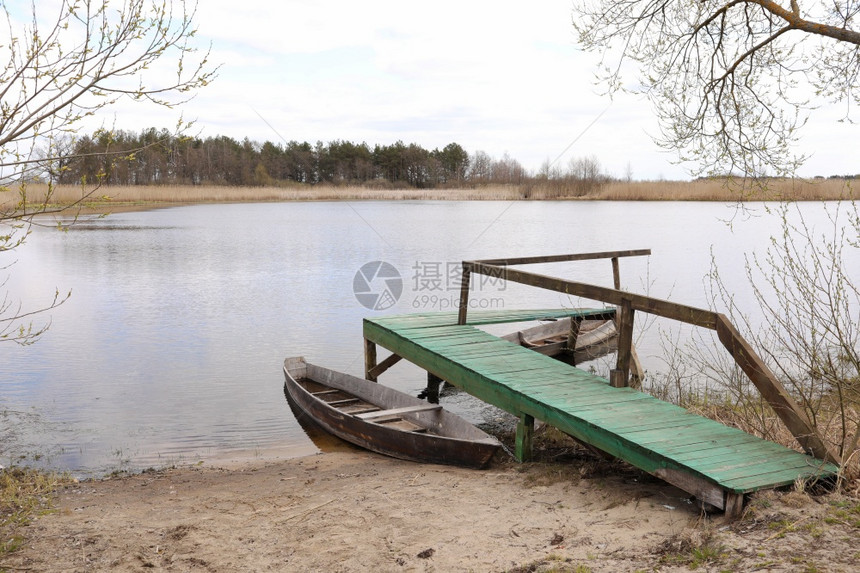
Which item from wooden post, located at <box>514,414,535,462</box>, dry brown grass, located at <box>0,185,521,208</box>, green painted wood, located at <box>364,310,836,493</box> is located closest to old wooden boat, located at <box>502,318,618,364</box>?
green painted wood, located at <box>364,310,836,493</box>

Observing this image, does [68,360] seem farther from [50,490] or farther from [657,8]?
[657,8]

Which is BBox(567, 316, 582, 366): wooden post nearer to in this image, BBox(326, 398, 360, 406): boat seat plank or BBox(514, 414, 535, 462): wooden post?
BBox(326, 398, 360, 406): boat seat plank

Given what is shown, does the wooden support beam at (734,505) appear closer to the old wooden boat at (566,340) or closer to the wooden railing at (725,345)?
the wooden railing at (725,345)

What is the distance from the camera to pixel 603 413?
511 centimetres

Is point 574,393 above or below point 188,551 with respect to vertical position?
above

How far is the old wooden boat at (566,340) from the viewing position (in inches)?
363

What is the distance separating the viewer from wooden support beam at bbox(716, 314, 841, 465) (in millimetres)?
4238

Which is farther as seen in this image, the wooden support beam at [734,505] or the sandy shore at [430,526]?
the wooden support beam at [734,505]

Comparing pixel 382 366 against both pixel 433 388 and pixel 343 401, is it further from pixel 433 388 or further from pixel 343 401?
pixel 343 401

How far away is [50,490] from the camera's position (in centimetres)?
573

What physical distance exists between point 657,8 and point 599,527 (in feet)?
25.8

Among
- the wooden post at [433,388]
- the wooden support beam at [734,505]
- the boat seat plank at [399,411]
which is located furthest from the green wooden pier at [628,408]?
the wooden post at [433,388]

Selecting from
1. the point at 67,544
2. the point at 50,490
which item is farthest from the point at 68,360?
the point at 67,544

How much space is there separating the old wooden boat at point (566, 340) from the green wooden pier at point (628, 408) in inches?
58.1
